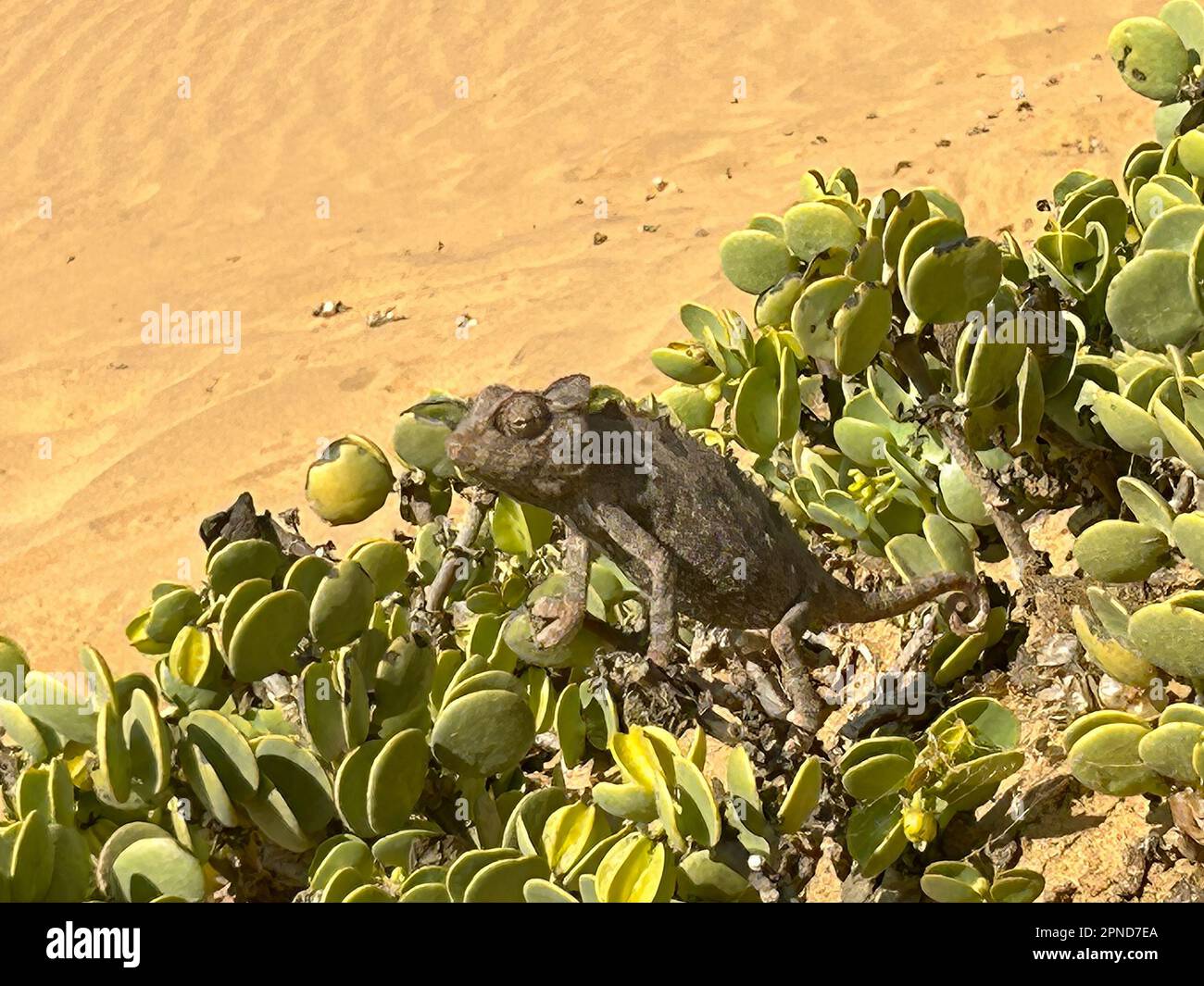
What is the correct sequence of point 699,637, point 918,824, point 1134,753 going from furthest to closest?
point 699,637
point 918,824
point 1134,753

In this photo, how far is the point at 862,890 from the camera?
2816mm

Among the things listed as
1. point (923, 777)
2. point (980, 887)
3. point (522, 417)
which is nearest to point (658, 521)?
point (522, 417)

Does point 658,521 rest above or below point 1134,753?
above

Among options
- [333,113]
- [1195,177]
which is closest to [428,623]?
[1195,177]

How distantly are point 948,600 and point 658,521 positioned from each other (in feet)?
2.59

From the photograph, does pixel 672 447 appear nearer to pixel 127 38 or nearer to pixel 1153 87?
pixel 1153 87

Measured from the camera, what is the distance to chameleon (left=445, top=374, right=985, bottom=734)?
309 cm

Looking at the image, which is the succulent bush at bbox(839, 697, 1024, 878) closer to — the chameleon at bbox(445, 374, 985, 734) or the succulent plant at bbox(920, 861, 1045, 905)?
the succulent plant at bbox(920, 861, 1045, 905)

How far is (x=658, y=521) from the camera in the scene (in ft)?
10.7

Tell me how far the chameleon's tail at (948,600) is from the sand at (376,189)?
3453 millimetres

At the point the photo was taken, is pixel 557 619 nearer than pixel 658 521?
Yes

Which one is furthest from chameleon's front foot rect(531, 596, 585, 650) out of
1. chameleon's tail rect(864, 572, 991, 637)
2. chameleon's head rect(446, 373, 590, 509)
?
chameleon's tail rect(864, 572, 991, 637)

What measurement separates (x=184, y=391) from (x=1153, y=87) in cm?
643

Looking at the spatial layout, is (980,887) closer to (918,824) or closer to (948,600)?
(918,824)
